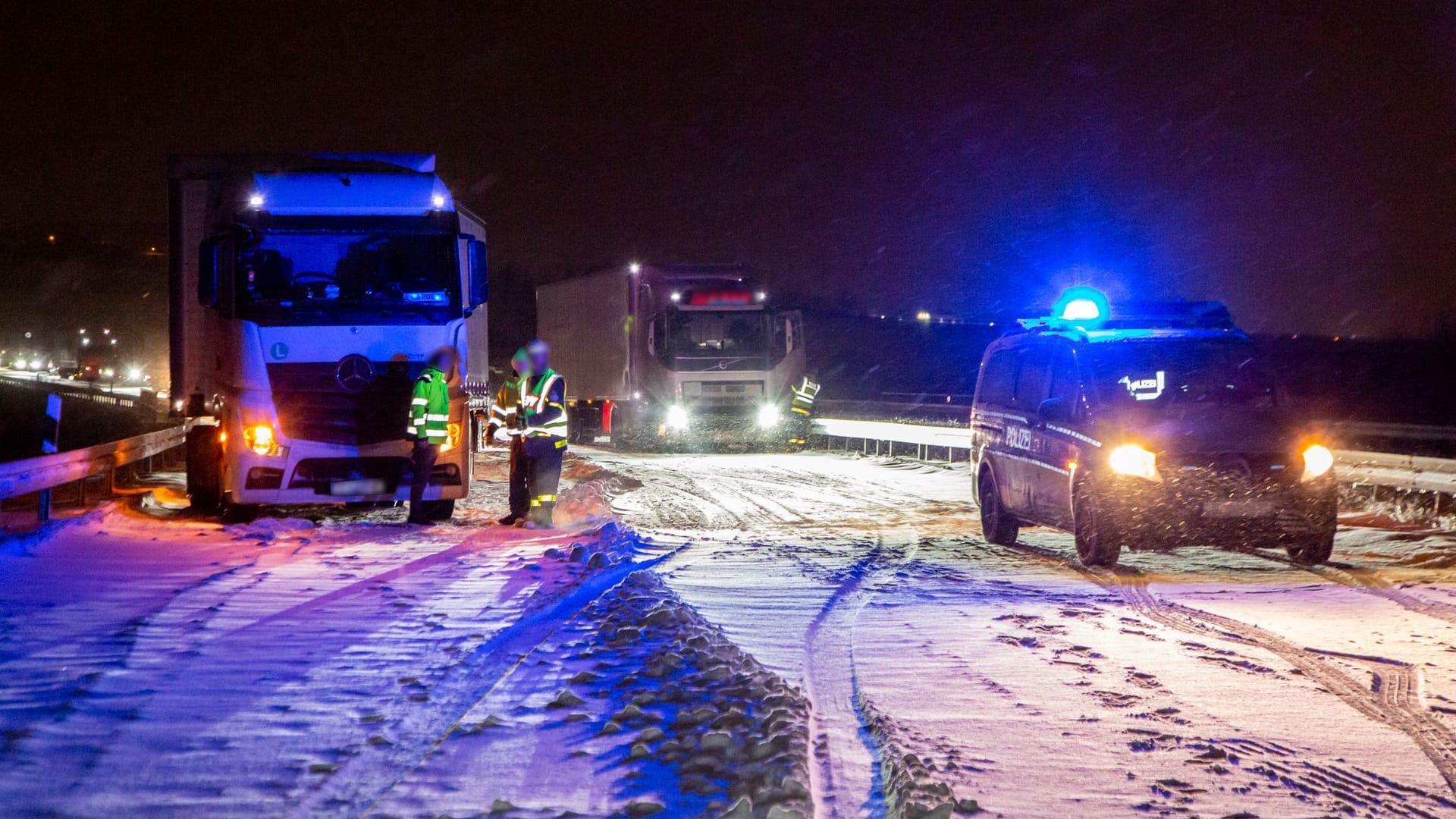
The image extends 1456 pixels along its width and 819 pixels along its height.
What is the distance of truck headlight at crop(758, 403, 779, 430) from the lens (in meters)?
25.5

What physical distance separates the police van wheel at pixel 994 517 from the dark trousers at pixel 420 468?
5158mm

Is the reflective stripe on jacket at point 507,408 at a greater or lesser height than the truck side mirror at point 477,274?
lesser

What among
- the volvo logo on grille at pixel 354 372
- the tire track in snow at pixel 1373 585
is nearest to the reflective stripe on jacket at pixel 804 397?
the volvo logo on grille at pixel 354 372

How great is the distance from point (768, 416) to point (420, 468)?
44.6 feet

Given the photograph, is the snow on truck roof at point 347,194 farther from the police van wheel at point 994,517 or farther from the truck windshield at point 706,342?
the truck windshield at point 706,342

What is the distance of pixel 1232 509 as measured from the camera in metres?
9.76

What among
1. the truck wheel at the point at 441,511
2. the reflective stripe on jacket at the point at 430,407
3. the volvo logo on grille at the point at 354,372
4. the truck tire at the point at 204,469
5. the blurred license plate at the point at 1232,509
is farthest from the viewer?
the truck wheel at the point at 441,511

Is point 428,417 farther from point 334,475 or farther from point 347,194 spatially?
point 347,194

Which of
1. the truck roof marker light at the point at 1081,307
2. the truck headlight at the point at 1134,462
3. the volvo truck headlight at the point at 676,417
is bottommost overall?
the truck headlight at the point at 1134,462

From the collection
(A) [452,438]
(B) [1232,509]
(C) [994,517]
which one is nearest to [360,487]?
(A) [452,438]

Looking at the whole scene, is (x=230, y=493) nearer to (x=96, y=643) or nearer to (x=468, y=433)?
(x=468, y=433)

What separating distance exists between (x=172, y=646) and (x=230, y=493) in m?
5.83

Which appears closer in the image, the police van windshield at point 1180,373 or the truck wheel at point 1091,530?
the truck wheel at point 1091,530

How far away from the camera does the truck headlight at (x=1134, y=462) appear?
32.3ft
